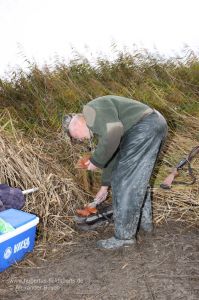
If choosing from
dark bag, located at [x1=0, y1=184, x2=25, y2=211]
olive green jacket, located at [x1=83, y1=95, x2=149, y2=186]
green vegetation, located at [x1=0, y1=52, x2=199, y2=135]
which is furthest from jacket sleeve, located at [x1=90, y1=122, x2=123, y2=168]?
green vegetation, located at [x1=0, y1=52, x2=199, y2=135]

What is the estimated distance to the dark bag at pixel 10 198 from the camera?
4.33 m

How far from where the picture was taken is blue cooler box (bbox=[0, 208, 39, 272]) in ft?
12.2

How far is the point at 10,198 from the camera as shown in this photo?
4414mm

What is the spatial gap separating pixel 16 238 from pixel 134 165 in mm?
1191

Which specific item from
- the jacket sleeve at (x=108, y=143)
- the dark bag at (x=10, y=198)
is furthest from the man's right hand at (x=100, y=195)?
the dark bag at (x=10, y=198)

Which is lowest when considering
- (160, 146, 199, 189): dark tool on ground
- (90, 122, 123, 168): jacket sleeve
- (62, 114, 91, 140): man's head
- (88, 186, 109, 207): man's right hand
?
(160, 146, 199, 189): dark tool on ground

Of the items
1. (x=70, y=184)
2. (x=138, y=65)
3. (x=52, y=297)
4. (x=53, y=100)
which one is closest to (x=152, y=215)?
(x=70, y=184)

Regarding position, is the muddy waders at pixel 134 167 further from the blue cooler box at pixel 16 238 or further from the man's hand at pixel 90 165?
the blue cooler box at pixel 16 238

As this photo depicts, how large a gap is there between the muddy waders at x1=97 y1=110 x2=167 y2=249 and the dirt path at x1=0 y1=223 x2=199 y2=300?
272 millimetres

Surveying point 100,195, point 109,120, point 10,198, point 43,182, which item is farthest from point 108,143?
point 43,182

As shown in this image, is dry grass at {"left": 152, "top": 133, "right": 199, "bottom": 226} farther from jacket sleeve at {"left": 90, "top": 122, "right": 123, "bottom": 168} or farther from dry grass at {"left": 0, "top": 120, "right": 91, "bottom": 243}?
jacket sleeve at {"left": 90, "top": 122, "right": 123, "bottom": 168}

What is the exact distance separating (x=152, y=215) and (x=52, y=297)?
1796 mm

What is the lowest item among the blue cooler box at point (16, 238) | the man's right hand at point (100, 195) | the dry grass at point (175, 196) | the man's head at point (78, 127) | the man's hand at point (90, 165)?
the dry grass at point (175, 196)

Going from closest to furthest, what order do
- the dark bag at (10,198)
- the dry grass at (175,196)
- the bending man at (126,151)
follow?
the bending man at (126,151)
the dark bag at (10,198)
the dry grass at (175,196)
